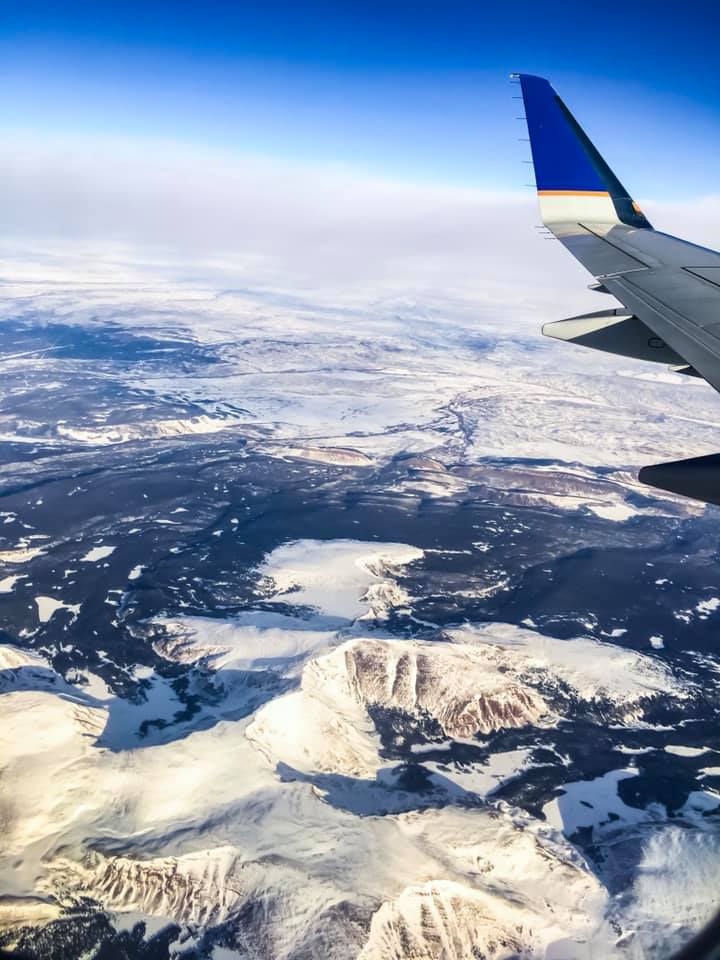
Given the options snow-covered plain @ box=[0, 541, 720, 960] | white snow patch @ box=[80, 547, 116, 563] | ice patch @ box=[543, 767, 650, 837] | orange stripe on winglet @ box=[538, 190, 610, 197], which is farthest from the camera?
white snow patch @ box=[80, 547, 116, 563]

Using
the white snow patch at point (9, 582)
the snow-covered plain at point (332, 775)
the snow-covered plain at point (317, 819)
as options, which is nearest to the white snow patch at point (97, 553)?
the snow-covered plain at point (332, 775)

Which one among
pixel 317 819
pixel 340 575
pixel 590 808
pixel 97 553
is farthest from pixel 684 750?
pixel 97 553

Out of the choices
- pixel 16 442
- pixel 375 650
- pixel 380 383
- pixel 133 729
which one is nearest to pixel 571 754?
pixel 375 650

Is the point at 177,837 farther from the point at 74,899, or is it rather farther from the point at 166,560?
the point at 166,560

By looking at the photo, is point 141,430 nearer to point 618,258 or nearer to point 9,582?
point 9,582

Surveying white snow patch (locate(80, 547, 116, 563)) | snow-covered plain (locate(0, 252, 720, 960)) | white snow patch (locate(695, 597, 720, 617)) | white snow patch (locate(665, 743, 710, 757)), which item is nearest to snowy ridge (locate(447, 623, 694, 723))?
snow-covered plain (locate(0, 252, 720, 960))

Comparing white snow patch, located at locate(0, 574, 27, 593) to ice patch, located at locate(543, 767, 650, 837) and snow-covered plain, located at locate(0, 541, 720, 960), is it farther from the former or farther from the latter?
ice patch, located at locate(543, 767, 650, 837)

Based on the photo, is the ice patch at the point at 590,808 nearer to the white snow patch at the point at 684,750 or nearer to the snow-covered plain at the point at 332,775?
the snow-covered plain at the point at 332,775
